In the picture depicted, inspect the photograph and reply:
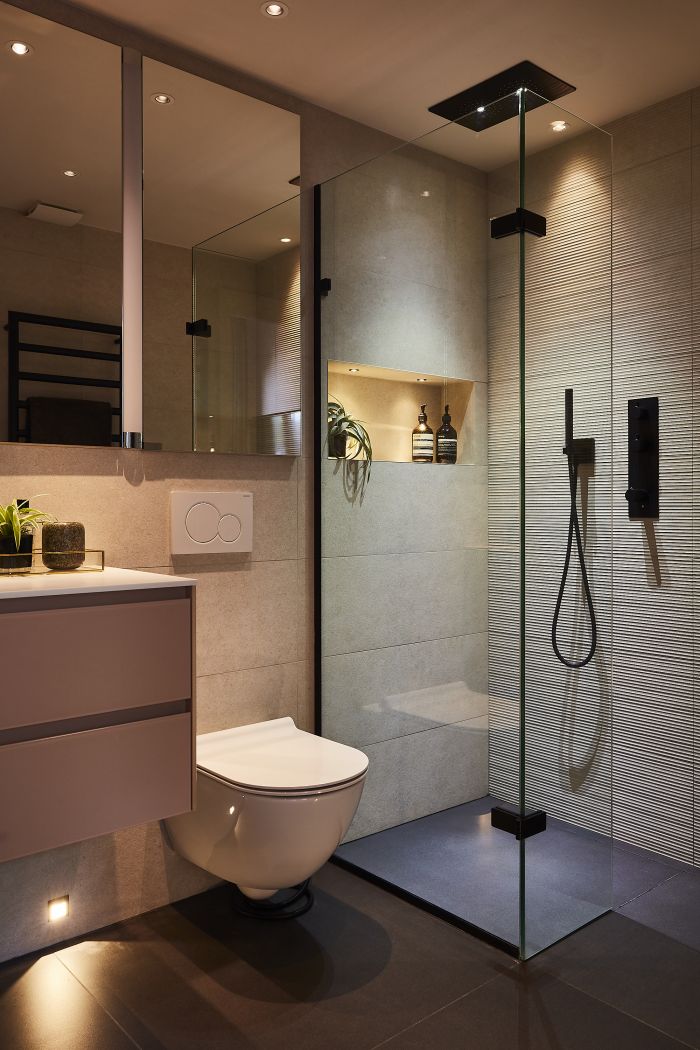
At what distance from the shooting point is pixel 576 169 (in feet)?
6.83

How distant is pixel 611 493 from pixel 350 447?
31.5 inches

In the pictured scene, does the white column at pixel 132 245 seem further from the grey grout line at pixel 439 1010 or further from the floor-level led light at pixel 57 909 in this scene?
the grey grout line at pixel 439 1010

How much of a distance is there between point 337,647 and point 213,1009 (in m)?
1.07

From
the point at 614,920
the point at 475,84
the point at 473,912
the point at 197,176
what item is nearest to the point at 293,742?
the point at 473,912

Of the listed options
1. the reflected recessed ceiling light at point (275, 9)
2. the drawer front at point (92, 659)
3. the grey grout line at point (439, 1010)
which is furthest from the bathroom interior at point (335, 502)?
the reflected recessed ceiling light at point (275, 9)

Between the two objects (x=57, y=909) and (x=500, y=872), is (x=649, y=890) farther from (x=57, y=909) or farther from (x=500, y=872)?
(x=57, y=909)

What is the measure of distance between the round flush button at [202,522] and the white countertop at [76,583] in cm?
37

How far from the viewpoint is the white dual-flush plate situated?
2.33m

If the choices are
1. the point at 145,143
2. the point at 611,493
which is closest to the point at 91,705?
the point at 611,493

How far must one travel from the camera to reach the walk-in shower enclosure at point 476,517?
206 cm

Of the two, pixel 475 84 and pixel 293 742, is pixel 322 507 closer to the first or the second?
pixel 293 742

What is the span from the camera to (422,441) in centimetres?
234

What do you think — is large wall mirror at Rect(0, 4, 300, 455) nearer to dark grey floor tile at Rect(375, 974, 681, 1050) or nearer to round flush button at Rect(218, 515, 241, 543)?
round flush button at Rect(218, 515, 241, 543)

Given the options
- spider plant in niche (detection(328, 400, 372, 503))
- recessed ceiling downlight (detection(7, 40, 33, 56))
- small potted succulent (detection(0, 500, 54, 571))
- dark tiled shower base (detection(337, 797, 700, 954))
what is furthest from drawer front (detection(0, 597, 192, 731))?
recessed ceiling downlight (detection(7, 40, 33, 56))
